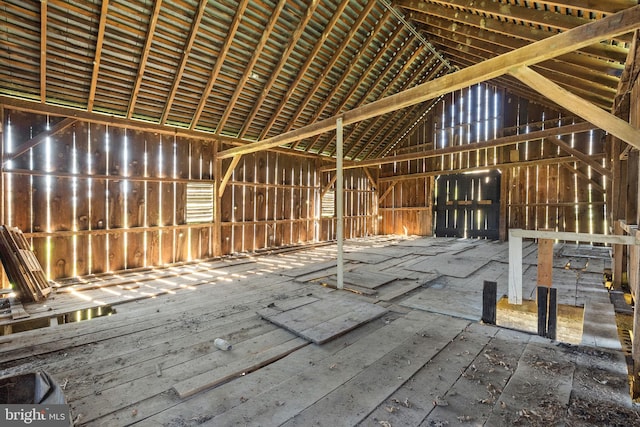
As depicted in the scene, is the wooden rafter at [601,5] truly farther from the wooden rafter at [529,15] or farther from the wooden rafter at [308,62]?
the wooden rafter at [308,62]

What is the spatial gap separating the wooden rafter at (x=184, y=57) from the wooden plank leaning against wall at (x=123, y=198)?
2.66 feet

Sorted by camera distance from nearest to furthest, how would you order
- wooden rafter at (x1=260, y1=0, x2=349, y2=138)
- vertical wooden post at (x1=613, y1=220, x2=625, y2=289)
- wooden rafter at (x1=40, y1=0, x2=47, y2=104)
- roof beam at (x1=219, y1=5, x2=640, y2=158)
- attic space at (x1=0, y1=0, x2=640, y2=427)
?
attic space at (x1=0, y1=0, x2=640, y2=427)
roof beam at (x1=219, y1=5, x2=640, y2=158)
wooden rafter at (x1=40, y1=0, x2=47, y2=104)
vertical wooden post at (x1=613, y1=220, x2=625, y2=289)
wooden rafter at (x1=260, y1=0, x2=349, y2=138)

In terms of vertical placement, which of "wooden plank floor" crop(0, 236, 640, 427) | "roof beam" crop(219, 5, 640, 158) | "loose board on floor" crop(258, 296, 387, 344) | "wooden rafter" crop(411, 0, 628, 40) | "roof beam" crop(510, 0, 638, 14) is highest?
"wooden rafter" crop(411, 0, 628, 40)

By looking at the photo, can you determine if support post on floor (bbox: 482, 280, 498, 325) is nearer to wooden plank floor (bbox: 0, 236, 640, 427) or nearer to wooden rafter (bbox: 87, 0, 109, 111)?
wooden plank floor (bbox: 0, 236, 640, 427)

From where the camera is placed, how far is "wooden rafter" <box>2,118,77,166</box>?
5.29 meters

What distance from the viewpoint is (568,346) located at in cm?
286

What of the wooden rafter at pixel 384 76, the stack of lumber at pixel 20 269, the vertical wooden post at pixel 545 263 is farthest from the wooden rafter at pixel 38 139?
the vertical wooden post at pixel 545 263

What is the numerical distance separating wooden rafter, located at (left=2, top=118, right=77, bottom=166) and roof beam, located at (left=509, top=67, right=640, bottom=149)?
7.72 m

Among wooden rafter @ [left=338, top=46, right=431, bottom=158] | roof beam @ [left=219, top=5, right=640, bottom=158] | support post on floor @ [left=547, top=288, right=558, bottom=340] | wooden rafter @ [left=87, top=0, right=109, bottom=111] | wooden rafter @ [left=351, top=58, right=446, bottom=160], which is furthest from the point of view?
wooden rafter @ [left=351, top=58, right=446, bottom=160]

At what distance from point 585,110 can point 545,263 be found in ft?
6.07

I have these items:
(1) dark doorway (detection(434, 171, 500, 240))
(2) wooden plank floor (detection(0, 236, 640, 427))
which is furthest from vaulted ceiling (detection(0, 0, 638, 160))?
(2) wooden plank floor (detection(0, 236, 640, 427))

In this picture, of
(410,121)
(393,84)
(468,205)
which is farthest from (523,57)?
(468,205)

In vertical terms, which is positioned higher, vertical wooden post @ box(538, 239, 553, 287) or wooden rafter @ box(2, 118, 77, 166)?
wooden rafter @ box(2, 118, 77, 166)

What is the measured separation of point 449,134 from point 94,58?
1225 cm
